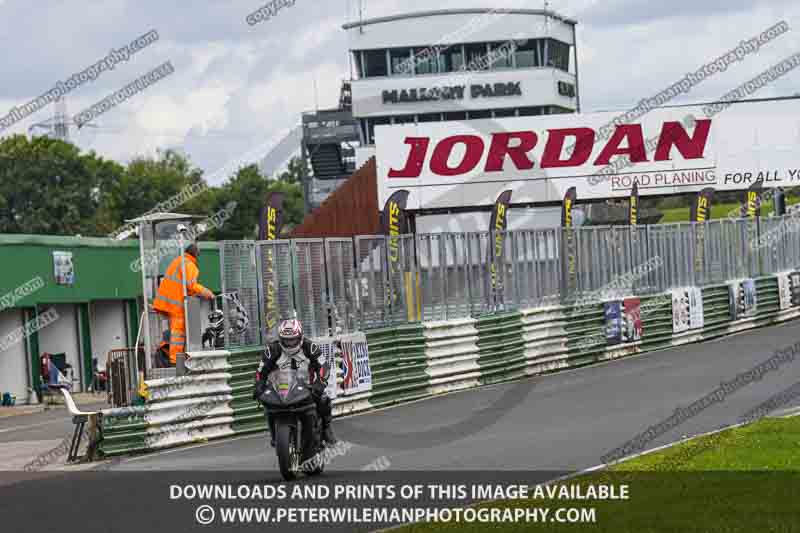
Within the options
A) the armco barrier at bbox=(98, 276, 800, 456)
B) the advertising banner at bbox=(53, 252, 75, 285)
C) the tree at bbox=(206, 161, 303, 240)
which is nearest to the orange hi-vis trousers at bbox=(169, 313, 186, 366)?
the armco barrier at bbox=(98, 276, 800, 456)

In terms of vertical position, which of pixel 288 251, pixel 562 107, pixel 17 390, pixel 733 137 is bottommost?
pixel 17 390

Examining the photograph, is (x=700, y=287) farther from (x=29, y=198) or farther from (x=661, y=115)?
(x=29, y=198)

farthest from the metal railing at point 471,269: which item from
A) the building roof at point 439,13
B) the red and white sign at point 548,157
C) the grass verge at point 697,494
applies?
the building roof at point 439,13

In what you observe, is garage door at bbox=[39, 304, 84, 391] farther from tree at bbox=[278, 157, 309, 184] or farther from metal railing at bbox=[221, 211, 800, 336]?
tree at bbox=[278, 157, 309, 184]

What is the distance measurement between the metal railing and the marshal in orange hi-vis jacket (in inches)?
34.6

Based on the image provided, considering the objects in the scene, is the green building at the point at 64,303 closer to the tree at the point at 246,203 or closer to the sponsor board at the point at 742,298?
the sponsor board at the point at 742,298

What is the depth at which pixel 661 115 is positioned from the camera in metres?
36.6

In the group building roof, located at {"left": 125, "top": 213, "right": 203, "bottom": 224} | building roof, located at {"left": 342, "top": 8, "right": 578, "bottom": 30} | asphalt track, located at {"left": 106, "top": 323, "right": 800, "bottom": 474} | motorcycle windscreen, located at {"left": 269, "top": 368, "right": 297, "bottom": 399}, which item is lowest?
asphalt track, located at {"left": 106, "top": 323, "right": 800, "bottom": 474}

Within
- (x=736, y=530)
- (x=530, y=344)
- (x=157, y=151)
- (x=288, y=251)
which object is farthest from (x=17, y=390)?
(x=157, y=151)

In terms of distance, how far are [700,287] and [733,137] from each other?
686 cm

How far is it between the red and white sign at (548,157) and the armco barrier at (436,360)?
14.0 feet

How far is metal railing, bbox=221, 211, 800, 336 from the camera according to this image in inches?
787

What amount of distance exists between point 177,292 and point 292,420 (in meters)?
5.22

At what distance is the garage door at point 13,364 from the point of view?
34719mm
